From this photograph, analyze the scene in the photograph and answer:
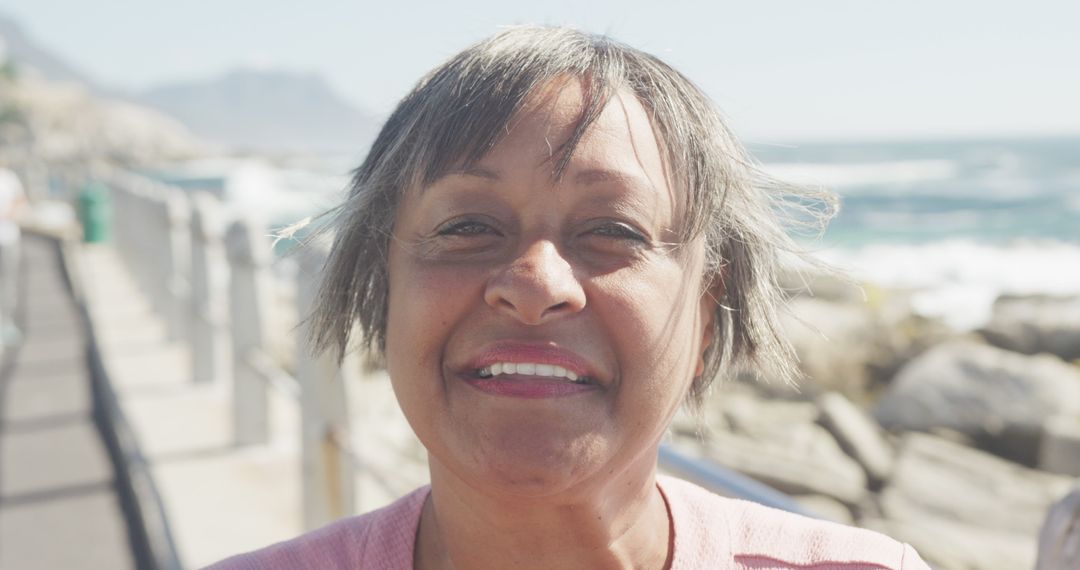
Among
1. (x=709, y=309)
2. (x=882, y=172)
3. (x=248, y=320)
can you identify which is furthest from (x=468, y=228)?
(x=882, y=172)

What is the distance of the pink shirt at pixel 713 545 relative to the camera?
50.8 inches

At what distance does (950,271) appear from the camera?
25391mm

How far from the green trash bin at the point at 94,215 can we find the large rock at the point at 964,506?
523 inches

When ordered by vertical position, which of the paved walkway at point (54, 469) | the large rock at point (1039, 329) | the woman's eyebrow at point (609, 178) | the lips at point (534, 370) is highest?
the woman's eyebrow at point (609, 178)

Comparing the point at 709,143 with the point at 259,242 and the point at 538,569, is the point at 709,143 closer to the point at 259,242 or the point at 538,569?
the point at 538,569

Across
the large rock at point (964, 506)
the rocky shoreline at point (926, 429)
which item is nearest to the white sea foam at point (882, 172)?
the rocky shoreline at point (926, 429)

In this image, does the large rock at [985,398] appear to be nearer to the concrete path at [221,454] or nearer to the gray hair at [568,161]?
the concrete path at [221,454]

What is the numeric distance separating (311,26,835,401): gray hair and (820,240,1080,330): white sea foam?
18.4 meters

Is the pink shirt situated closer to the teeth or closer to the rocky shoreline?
the teeth

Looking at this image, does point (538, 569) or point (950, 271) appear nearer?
point (538, 569)

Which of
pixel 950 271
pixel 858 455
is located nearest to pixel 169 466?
pixel 858 455

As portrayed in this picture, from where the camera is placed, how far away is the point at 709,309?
4.77ft

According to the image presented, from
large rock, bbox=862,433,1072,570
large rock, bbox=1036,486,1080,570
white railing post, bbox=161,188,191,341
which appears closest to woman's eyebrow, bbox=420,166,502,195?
large rock, bbox=1036,486,1080,570

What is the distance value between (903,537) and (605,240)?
5.79 meters
